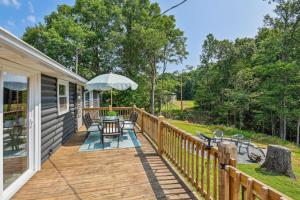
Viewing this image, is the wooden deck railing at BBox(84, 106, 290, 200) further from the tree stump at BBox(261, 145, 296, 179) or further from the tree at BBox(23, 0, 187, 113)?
the tree at BBox(23, 0, 187, 113)

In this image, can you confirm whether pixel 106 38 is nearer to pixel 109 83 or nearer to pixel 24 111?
pixel 109 83

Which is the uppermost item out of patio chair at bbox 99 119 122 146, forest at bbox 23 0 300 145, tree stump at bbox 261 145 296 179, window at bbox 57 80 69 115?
forest at bbox 23 0 300 145

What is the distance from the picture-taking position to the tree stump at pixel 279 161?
675cm

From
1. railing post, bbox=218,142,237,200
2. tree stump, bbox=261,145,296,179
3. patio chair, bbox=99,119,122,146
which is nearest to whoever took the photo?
railing post, bbox=218,142,237,200

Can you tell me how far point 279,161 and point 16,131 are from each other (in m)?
7.25

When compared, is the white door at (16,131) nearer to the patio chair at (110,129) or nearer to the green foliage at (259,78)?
the patio chair at (110,129)

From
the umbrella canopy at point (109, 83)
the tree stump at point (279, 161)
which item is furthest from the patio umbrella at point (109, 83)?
the tree stump at point (279, 161)

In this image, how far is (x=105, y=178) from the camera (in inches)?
155

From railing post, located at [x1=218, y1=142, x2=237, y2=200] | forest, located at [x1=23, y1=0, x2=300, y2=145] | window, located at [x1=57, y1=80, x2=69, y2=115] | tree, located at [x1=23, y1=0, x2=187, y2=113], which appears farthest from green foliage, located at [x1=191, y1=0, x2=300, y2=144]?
railing post, located at [x1=218, y1=142, x2=237, y2=200]

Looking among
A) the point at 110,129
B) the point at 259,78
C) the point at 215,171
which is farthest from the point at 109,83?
the point at 259,78

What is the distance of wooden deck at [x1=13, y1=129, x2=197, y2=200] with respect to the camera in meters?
3.29

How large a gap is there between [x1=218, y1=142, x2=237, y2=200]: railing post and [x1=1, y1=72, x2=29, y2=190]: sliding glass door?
2957 mm

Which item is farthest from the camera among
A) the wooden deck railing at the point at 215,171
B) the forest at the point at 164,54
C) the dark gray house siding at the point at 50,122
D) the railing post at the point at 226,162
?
the forest at the point at 164,54

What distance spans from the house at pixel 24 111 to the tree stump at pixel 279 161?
660 centimetres
